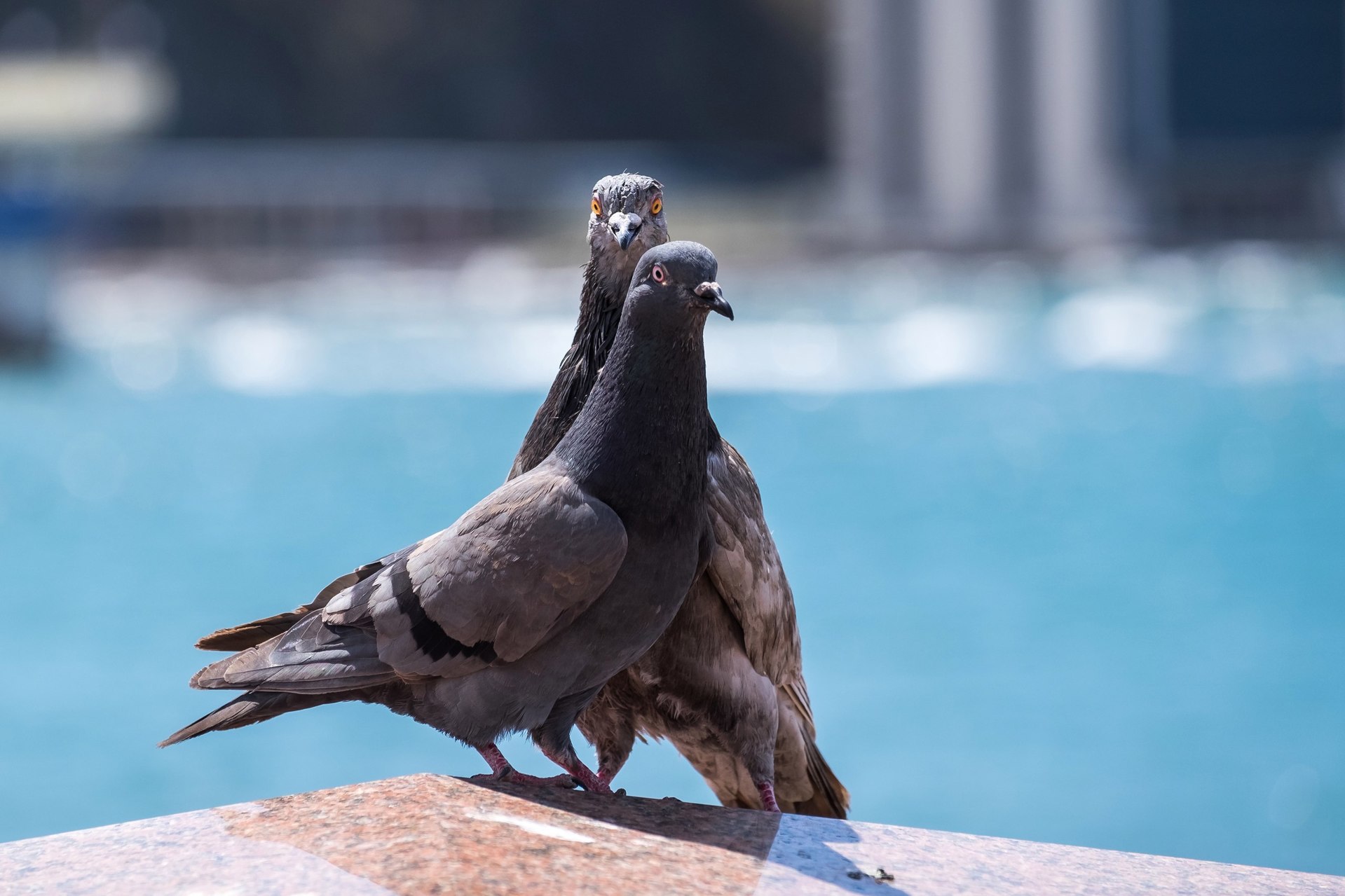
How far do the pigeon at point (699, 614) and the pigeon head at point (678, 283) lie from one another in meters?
0.38

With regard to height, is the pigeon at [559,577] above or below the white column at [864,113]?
below

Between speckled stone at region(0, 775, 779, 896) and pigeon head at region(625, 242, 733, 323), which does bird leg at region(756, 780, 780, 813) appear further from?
pigeon head at region(625, 242, 733, 323)

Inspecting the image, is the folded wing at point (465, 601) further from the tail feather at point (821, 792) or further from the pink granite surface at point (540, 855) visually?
the tail feather at point (821, 792)

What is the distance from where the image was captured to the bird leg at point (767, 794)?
3551mm

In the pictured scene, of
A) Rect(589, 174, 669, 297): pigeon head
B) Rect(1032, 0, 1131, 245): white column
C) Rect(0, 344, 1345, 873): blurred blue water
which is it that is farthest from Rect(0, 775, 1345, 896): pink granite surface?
Rect(1032, 0, 1131, 245): white column

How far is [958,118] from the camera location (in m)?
35.5

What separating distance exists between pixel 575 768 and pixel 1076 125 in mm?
35194

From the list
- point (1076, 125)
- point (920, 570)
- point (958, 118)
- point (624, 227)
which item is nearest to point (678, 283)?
point (624, 227)

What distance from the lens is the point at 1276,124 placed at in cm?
5062

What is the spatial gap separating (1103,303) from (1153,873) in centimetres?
2509

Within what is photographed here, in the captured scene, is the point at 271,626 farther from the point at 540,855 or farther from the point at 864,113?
the point at 864,113

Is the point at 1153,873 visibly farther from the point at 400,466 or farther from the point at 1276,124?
the point at 1276,124

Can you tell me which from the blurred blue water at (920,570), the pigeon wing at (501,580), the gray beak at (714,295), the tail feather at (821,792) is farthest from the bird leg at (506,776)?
the blurred blue water at (920,570)

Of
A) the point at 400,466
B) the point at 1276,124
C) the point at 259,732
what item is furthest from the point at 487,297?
the point at 1276,124
